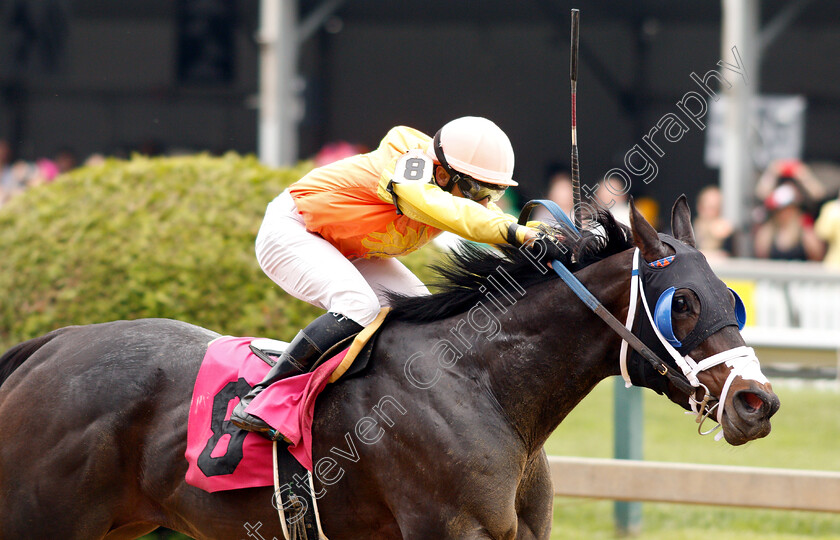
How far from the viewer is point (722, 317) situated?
120 inches

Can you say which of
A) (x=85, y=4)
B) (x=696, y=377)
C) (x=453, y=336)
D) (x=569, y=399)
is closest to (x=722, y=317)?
(x=696, y=377)

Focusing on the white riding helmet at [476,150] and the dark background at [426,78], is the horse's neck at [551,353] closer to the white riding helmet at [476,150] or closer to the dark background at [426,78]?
the white riding helmet at [476,150]

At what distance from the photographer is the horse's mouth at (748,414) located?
2.95 meters

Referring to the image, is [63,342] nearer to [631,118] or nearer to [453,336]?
[453,336]

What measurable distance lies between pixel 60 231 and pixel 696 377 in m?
3.42

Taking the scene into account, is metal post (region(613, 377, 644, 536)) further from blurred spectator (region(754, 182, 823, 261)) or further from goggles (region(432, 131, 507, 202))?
blurred spectator (region(754, 182, 823, 261))

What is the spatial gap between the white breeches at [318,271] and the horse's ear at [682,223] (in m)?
1.02

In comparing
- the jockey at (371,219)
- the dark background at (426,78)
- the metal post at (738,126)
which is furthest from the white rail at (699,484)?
the dark background at (426,78)

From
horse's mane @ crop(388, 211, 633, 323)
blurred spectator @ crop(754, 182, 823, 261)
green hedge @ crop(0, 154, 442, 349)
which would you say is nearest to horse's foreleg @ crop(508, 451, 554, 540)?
horse's mane @ crop(388, 211, 633, 323)

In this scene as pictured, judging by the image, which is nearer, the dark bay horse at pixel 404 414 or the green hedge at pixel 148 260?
the dark bay horse at pixel 404 414

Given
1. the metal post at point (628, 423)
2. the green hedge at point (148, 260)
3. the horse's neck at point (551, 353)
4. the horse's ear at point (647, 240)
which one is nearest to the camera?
the horse's ear at point (647, 240)

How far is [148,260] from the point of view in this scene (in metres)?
5.02

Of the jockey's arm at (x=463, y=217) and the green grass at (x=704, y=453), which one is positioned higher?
the jockey's arm at (x=463, y=217)

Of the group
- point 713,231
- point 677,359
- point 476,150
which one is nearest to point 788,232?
point 713,231
